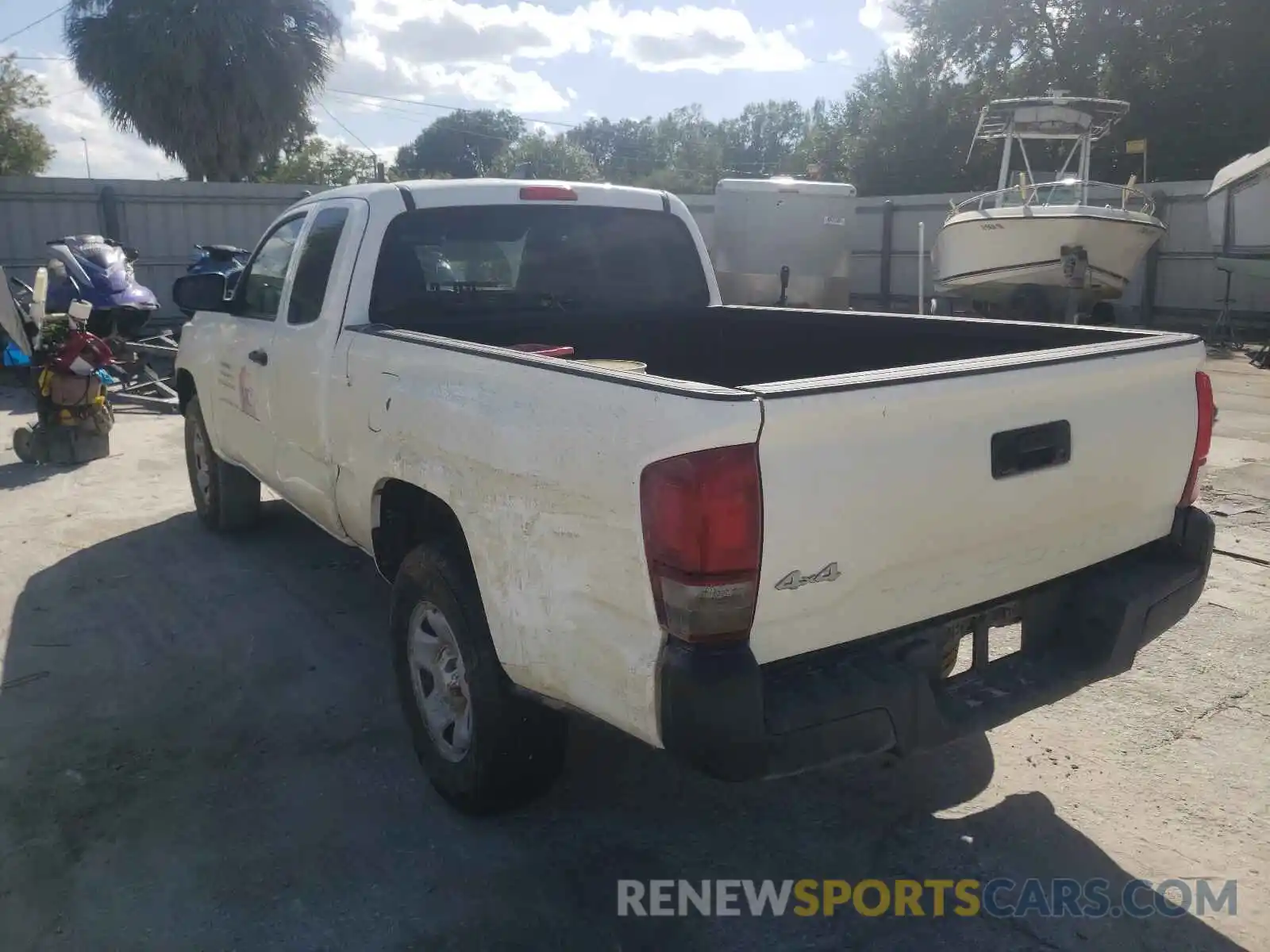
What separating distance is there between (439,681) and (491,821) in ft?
1.54

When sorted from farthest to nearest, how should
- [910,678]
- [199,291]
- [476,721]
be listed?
[199,291] < [476,721] < [910,678]

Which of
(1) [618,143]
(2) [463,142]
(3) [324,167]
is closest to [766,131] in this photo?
(1) [618,143]

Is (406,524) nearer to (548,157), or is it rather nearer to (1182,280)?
(1182,280)

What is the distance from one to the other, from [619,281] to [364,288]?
1.25 m

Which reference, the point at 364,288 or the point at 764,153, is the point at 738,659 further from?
the point at 764,153

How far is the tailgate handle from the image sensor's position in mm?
2771

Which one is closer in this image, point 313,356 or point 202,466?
point 313,356

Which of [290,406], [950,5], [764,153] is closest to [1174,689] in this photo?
[290,406]

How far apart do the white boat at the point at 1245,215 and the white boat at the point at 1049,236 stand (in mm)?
1217

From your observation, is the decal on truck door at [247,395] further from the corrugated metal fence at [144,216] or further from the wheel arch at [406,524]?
the corrugated metal fence at [144,216]

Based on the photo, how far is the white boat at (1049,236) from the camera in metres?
14.7

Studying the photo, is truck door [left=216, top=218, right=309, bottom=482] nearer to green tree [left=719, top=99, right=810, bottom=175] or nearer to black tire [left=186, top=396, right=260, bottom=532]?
black tire [left=186, top=396, right=260, bottom=532]

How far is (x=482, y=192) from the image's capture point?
4.53 metres

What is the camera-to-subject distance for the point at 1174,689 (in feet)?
13.9
